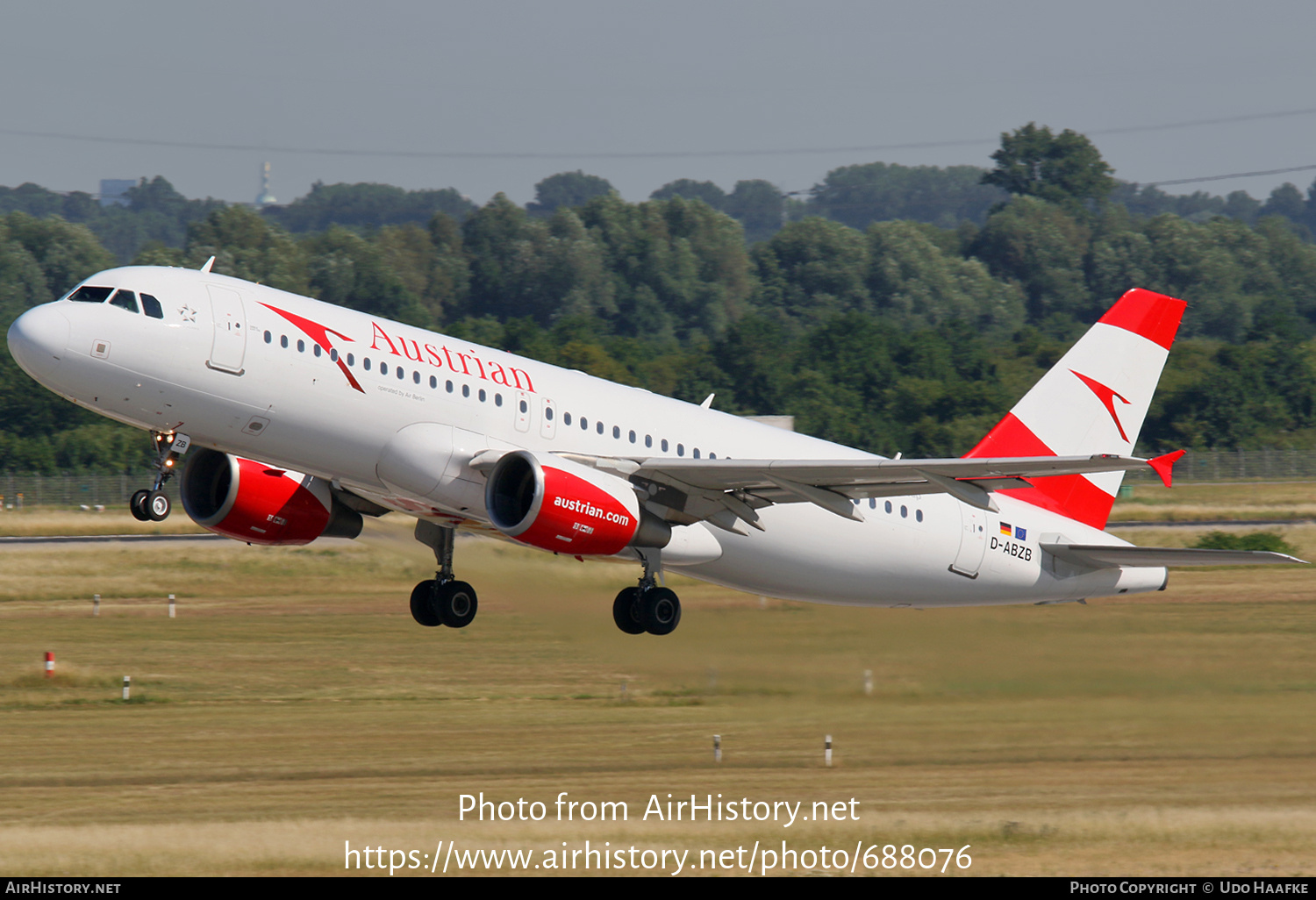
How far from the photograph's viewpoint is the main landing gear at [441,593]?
32.2 m

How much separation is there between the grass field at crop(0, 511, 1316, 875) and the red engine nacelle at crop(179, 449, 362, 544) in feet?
7.03

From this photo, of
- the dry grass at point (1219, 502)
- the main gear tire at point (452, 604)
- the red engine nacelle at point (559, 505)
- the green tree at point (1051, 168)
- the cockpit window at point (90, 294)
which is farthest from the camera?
the green tree at point (1051, 168)

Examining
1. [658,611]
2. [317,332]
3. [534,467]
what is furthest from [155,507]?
[658,611]

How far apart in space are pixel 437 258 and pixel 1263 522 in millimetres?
98297

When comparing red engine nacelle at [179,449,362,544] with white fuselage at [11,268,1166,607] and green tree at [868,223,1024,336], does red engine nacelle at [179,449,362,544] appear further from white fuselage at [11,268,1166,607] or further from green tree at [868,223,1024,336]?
green tree at [868,223,1024,336]

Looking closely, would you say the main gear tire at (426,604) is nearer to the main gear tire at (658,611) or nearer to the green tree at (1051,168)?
the main gear tire at (658,611)

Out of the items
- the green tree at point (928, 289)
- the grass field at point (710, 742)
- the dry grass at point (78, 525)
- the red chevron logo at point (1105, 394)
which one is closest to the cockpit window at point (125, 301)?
the grass field at point (710, 742)

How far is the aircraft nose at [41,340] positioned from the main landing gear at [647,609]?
11.4m

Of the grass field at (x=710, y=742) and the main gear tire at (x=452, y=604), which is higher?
the main gear tire at (x=452, y=604)

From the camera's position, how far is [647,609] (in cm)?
3042

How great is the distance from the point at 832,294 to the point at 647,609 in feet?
381

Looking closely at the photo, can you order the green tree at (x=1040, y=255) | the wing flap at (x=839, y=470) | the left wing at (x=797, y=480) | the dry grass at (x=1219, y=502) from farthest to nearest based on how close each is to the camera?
the green tree at (x=1040, y=255) < the dry grass at (x=1219, y=502) < the left wing at (x=797, y=480) < the wing flap at (x=839, y=470)

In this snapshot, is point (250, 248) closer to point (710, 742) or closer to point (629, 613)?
point (710, 742)
